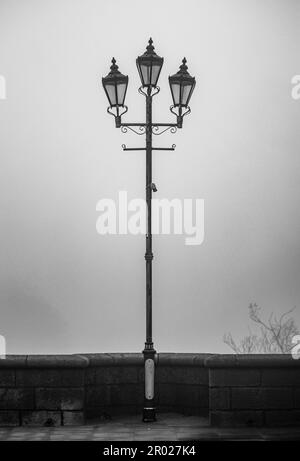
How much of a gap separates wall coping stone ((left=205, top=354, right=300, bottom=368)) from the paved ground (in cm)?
79

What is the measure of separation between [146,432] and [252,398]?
147cm

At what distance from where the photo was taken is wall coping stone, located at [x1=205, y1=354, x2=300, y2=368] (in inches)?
422

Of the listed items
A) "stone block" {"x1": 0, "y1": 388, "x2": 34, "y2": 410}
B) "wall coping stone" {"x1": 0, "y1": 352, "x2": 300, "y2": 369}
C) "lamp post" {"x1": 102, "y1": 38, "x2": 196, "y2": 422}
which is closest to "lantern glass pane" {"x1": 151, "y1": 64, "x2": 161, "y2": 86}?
"lamp post" {"x1": 102, "y1": 38, "x2": 196, "y2": 422}

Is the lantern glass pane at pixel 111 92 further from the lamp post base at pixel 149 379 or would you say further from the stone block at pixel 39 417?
the stone block at pixel 39 417

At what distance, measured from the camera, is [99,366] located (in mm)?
11758

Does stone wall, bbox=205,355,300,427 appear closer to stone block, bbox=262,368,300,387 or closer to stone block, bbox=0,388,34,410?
stone block, bbox=262,368,300,387

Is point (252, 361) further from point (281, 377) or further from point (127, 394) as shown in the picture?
point (127, 394)

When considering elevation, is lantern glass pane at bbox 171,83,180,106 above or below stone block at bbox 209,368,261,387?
above

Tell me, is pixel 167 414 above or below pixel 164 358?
below

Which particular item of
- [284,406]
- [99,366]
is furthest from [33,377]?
[284,406]
